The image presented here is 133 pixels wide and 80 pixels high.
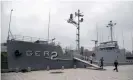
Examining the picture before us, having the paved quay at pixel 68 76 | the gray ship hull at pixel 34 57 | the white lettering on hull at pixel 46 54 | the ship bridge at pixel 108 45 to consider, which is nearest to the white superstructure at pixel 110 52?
the ship bridge at pixel 108 45

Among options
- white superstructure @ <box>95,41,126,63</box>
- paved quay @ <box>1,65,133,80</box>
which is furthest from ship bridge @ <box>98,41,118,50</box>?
paved quay @ <box>1,65,133,80</box>

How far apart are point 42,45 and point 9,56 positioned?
11.8 feet

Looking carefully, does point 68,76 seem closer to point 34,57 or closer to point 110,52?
point 34,57

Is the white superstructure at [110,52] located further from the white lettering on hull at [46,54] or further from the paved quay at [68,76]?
the paved quay at [68,76]

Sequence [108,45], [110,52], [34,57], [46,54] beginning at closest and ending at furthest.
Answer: [34,57]
[46,54]
[110,52]
[108,45]

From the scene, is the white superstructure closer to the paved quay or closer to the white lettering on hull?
the white lettering on hull

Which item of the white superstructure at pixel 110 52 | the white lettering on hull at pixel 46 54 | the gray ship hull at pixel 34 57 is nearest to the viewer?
the gray ship hull at pixel 34 57

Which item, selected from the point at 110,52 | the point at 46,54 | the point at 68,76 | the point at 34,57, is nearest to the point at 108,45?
the point at 110,52

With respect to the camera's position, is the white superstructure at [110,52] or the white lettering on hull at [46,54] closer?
the white lettering on hull at [46,54]

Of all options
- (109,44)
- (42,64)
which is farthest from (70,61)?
(109,44)

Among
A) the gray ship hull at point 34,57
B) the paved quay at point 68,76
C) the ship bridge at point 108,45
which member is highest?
the ship bridge at point 108,45

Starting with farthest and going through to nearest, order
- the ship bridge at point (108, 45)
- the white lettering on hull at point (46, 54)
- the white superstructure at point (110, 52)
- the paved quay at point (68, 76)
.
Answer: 1. the ship bridge at point (108, 45)
2. the white superstructure at point (110, 52)
3. the white lettering on hull at point (46, 54)
4. the paved quay at point (68, 76)

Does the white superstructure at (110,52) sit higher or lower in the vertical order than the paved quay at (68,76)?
higher

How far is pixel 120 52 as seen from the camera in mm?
28984
